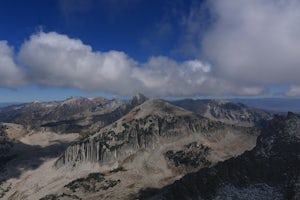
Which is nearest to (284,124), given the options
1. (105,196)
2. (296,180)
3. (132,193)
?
(296,180)

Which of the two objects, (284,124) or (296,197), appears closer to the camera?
(296,197)

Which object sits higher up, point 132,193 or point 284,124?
point 284,124

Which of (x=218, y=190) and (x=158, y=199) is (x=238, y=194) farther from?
(x=158, y=199)

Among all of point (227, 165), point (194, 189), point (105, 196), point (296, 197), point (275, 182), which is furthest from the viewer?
point (105, 196)

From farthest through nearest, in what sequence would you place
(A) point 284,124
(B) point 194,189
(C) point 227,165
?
1. (A) point 284,124
2. (C) point 227,165
3. (B) point 194,189

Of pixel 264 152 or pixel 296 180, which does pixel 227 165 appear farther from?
pixel 296 180

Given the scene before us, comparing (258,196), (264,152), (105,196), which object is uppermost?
(264,152)
